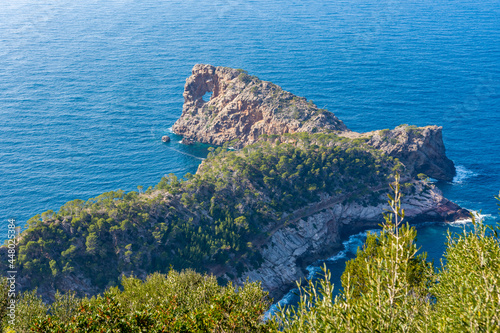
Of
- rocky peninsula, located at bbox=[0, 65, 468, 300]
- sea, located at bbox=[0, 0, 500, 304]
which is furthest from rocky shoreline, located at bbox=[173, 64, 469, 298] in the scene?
sea, located at bbox=[0, 0, 500, 304]

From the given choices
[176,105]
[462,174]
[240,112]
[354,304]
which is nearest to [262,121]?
[240,112]

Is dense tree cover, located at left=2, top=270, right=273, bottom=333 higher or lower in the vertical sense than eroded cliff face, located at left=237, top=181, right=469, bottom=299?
higher

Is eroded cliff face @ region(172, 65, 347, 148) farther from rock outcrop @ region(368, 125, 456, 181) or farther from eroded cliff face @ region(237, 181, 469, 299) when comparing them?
eroded cliff face @ region(237, 181, 469, 299)

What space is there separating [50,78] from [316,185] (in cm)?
12101

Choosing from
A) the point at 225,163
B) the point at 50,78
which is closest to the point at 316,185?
the point at 225,163

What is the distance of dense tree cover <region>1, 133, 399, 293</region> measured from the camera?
238ft

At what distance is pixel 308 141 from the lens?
103312mm

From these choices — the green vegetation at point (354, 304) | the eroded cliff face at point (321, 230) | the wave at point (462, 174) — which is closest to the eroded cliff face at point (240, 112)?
the eroded cliff face at point (321, 230)

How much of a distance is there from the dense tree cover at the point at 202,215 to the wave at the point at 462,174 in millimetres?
18263

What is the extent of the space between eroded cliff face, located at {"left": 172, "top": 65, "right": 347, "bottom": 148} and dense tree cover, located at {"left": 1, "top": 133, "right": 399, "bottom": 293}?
509 inches

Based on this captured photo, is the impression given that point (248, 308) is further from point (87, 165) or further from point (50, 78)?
point (50, 78)

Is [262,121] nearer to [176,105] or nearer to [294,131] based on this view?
[294,131]

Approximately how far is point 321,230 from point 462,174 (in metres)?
44.4

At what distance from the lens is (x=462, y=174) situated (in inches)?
4309
